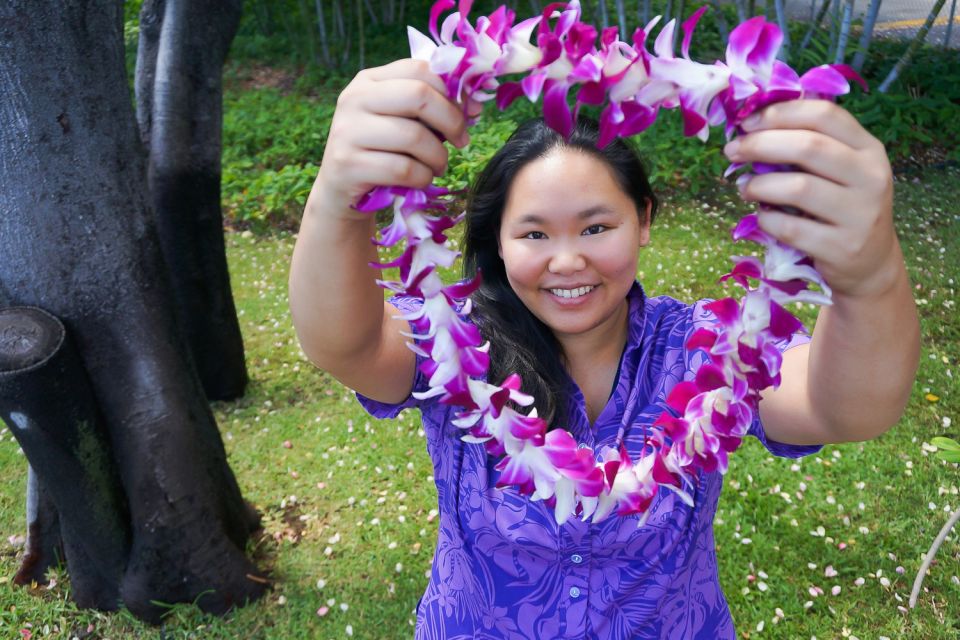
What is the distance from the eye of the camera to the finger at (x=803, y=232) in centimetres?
104

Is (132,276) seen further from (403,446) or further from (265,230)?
(265,230)

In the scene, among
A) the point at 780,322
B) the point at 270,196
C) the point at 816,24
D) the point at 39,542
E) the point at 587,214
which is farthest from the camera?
the point at 816,24

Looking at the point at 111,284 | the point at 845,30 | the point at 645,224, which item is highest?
the point at 645,224

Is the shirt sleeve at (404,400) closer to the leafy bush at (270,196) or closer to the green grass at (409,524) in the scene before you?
the green grass at (409,524)

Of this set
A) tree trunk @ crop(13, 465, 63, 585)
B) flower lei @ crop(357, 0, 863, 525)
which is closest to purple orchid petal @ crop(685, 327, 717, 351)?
flower lei @ crop(357, 0, 863, 525)

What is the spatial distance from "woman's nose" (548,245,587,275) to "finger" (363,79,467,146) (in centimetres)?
52

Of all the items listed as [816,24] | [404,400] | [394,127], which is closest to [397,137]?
[394,127]

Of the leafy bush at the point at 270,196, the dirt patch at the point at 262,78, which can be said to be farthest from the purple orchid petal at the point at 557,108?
the dirt patch at the point at 262,78

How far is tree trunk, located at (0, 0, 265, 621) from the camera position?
8.51ft

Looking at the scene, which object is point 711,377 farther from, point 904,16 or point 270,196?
point 904,16

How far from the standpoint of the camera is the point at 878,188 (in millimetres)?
1015

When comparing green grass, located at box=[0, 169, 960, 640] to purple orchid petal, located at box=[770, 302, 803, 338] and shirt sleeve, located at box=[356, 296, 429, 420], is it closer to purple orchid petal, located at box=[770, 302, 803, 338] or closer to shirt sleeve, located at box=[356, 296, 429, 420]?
shirt sleeve, located at box=[356, 296, 429, 420]

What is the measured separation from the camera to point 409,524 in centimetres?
384

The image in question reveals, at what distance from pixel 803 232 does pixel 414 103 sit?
21.3 inches
